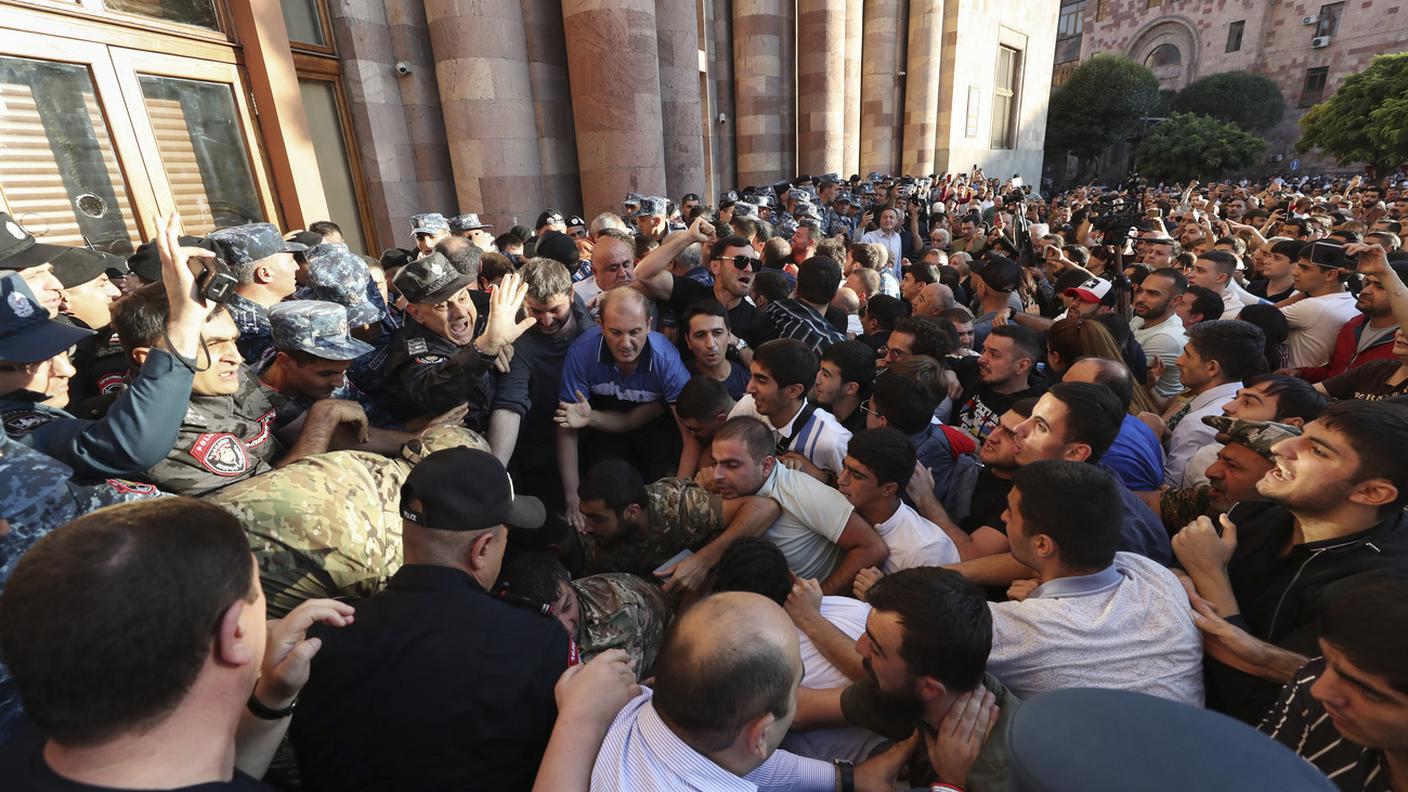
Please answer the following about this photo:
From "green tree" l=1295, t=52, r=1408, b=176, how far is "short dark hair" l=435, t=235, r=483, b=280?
121ft

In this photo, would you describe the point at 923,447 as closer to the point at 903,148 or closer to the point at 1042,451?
the point at 1042,451

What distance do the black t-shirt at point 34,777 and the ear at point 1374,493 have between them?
2.93 m

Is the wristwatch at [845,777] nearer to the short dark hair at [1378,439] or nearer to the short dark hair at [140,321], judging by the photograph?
the short dark hair at [1378,439]

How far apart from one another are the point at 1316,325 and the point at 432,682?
6.05 meters

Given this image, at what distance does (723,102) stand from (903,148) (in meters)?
8.08

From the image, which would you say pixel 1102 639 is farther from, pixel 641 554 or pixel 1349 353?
pixel 1349 353

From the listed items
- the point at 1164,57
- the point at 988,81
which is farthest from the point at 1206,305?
the point at 1164,57

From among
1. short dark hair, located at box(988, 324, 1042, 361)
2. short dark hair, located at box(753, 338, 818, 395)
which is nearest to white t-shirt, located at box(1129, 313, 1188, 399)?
short dark hair, located at box(988, 324, 1042, 361)

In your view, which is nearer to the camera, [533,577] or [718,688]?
[718,688]

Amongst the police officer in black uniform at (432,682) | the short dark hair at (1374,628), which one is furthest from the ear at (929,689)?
the police officer in black uniform at (432,682)

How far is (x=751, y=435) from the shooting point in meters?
2.70

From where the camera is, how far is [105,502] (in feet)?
5.52

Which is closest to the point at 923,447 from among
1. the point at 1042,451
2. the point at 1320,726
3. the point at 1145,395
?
the point at 1042,451

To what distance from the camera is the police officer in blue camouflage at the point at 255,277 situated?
3115 mm
